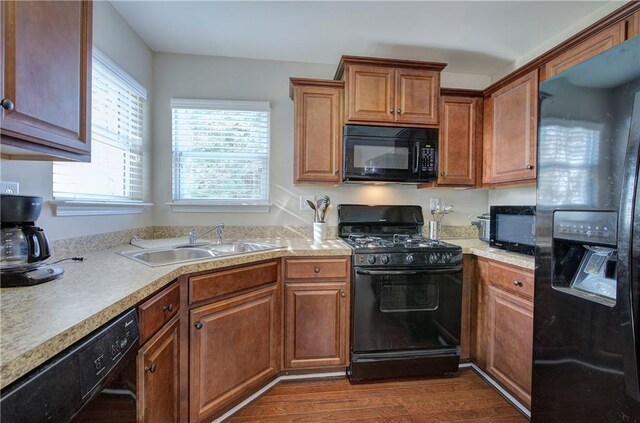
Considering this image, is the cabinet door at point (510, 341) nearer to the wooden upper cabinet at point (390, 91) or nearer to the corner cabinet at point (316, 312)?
the corner cabinet at point (316, 312)

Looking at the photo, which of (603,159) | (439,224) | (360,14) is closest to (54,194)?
(360,14)

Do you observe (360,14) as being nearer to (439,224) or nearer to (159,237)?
(439,224)

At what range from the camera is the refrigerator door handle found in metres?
0.90

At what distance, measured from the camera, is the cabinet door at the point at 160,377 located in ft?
3.34

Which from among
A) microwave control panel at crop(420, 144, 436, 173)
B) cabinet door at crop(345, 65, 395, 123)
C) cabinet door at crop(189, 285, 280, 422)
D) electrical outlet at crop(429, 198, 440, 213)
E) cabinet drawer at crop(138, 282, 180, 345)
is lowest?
cabinet door at crop(189, 285, 280, 422)

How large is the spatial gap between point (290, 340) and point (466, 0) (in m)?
2.44

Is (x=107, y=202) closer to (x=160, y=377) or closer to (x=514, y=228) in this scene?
(x=160, y=377)

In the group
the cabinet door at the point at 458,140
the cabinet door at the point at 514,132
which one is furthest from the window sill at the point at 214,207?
the cabinet door at the point at 514,132

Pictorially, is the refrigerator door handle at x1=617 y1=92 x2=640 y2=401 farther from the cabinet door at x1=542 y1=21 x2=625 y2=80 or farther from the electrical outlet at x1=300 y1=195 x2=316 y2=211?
the electrical outlet at x1=300 y1=195 x2=316 y2=211

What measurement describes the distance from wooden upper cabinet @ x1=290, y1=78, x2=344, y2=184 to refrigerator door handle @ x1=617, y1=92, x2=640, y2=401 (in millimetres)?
1539

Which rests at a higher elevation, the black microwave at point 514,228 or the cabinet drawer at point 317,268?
the black microwave at point 514,228

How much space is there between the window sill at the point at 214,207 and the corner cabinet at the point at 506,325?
70.6 inches

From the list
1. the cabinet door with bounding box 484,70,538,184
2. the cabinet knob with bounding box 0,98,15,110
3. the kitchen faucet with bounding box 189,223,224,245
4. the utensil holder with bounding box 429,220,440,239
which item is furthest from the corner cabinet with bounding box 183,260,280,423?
the cabinet door with bounding box 484,70,538,184

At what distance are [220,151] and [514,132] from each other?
2.29 m
